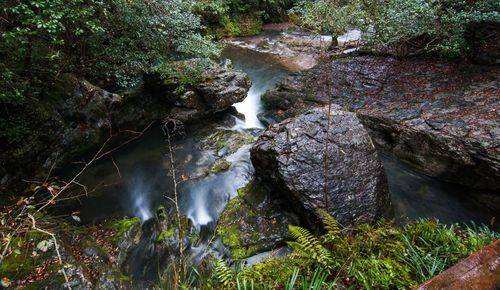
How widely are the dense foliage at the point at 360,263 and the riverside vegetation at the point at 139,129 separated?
13 mm

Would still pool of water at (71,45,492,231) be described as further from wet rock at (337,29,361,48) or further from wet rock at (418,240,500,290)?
wet rock at (337,29,361,48)

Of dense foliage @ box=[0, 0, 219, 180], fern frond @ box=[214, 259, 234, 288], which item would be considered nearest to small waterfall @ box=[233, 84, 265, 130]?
dense foliage @ box=[0, 0, 219, 180]

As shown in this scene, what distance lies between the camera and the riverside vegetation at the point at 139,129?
3.13m

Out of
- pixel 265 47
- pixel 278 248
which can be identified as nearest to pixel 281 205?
pixel 278 248

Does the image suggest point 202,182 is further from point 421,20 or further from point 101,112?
point 421,20

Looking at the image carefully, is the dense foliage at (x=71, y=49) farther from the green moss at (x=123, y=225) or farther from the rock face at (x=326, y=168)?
the rock face at (x=326, y=168)

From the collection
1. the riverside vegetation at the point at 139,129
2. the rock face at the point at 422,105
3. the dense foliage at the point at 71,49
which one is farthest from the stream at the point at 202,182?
the dense foliage at the point at 71,49

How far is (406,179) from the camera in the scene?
6.74 m

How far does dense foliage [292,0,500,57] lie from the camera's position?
293 inches

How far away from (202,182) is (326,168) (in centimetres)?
309

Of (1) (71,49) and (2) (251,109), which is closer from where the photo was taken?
(1) (71,49)

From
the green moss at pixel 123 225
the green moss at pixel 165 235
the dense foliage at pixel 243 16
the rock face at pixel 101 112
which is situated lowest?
the green moss at pixel 165 235

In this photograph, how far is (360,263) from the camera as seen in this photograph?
3.01 metres

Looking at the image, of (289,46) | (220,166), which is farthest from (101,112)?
(289,46)
